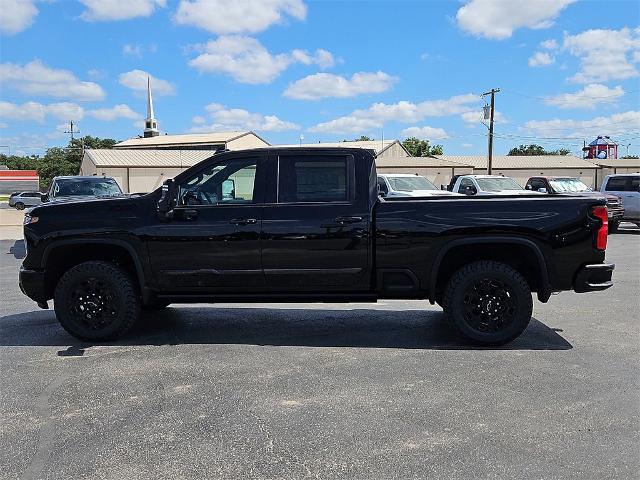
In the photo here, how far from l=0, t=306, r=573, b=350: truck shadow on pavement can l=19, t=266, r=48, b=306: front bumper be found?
19.1 inches

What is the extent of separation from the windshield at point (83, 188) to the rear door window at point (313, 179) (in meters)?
9.61

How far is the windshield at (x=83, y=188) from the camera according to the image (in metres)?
14.1

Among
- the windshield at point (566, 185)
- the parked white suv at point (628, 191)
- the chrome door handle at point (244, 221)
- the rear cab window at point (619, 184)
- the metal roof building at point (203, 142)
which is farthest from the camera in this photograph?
the metal roof building at point (203, 142)

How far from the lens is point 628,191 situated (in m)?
18.5

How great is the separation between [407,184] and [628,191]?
282 inches

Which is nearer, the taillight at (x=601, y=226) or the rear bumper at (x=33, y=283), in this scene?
the taillight at (x=601, y=226)

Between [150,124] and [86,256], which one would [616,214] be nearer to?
[86,256]

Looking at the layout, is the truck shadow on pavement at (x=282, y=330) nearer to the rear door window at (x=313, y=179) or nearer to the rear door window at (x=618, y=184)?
the rear door window at (x=313, y=179)

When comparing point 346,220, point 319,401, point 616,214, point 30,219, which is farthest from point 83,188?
point 616,214

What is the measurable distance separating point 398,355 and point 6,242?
15.2 metres

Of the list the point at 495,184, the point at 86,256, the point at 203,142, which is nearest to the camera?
the point at 86,256

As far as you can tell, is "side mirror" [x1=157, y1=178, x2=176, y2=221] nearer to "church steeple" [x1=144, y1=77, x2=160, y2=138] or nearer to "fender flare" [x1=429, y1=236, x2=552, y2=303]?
"fender flare" [x1=429, y1=236, x2=552, y2=303]

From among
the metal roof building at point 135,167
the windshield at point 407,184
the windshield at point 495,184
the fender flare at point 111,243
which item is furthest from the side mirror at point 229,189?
the metal roof building at point 135,167

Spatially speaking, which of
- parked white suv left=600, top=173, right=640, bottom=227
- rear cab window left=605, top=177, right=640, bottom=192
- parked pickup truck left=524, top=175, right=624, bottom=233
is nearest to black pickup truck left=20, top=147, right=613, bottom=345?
parked pickup truck left=524, top=175, right=624, bottom=233
